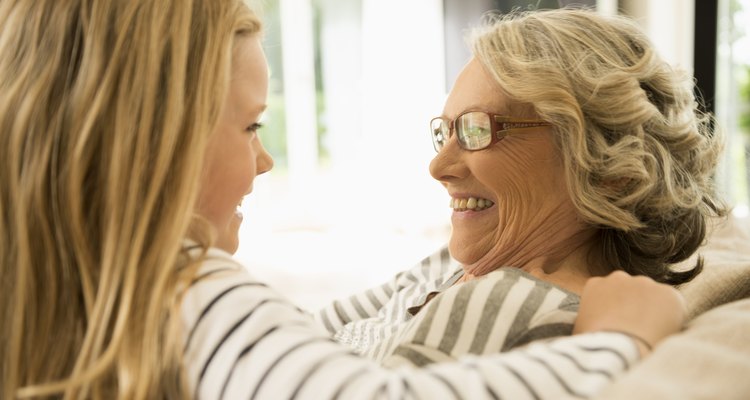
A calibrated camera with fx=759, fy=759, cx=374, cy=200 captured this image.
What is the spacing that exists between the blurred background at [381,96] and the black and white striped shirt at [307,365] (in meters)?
2.86

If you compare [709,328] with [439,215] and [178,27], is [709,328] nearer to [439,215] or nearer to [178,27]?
[178,27]

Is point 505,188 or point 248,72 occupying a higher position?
point 248,72

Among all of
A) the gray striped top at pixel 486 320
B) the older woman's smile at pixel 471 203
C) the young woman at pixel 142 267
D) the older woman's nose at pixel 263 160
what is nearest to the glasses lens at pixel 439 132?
the older woman's smile at pixel 471 203

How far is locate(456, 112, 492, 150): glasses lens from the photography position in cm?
153

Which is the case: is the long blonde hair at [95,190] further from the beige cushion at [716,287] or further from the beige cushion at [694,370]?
the beige cushion at [716,287]

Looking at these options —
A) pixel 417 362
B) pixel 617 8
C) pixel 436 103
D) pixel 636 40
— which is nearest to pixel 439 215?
pixel 436 103

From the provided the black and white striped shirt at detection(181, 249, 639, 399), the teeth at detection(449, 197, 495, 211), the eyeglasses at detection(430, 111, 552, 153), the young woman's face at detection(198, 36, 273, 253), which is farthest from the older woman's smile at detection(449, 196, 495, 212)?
the black and white striped shirt at detection(181, 249, 639, 399)

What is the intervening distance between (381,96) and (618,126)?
274 centimetres

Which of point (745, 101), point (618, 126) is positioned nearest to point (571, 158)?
point (618, 126)

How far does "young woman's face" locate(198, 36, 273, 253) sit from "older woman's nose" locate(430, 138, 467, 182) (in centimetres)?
51

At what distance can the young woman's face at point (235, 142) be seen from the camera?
3.83 ft

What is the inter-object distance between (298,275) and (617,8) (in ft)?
7.73

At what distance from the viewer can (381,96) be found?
412cm

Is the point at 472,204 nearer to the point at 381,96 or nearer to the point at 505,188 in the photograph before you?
the point at 505,188
